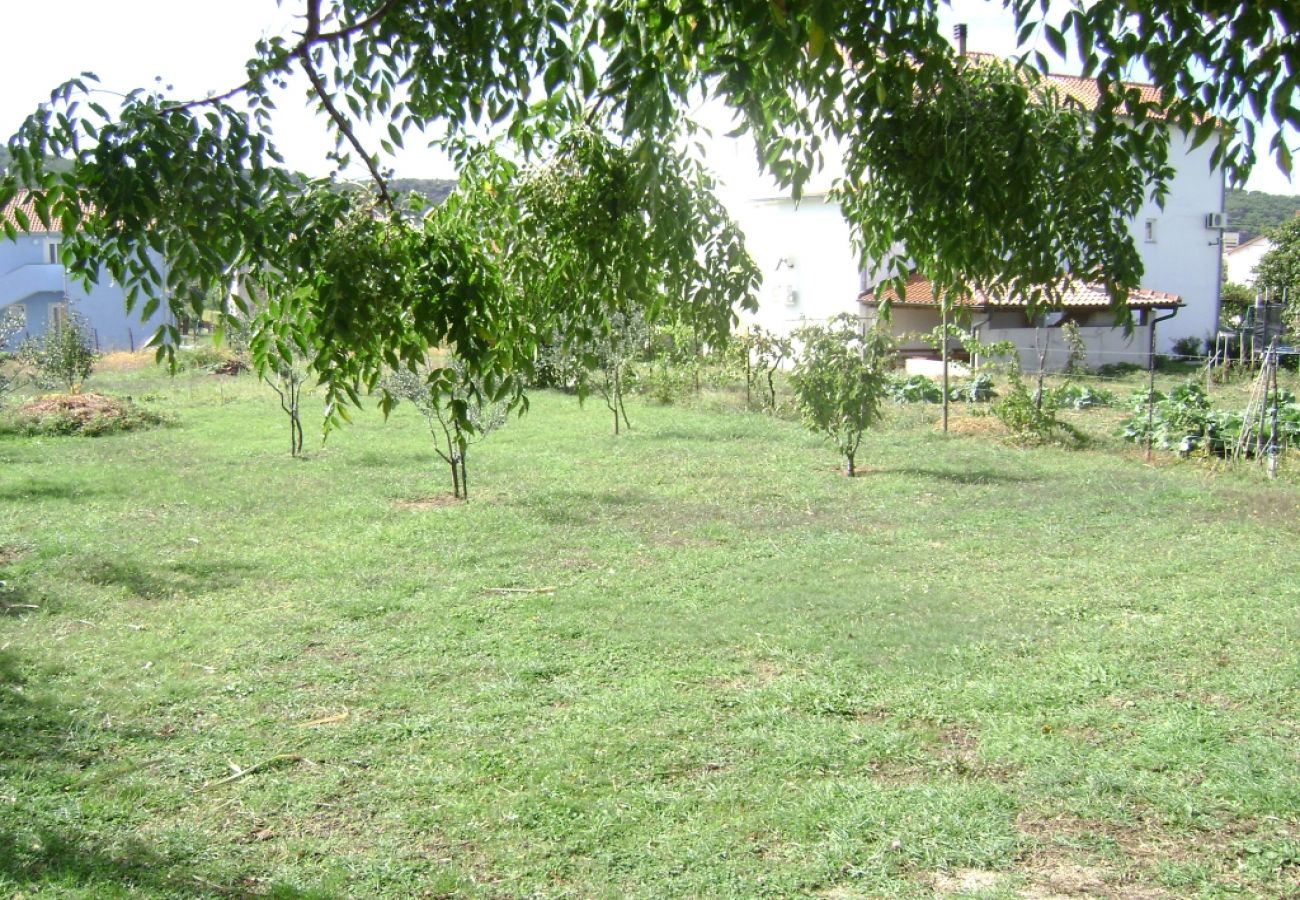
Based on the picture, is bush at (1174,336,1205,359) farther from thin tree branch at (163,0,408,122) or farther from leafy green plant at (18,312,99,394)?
thin tree branch at (163,0,408,122)

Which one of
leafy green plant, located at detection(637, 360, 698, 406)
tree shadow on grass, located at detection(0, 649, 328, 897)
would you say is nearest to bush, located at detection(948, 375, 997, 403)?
leafy green plant, located at detection(637, 360, 698, 406)

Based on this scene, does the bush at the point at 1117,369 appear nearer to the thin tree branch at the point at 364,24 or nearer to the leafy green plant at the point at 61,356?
the leafy green plant at the point at 61,356

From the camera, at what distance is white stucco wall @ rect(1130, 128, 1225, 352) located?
31984mm

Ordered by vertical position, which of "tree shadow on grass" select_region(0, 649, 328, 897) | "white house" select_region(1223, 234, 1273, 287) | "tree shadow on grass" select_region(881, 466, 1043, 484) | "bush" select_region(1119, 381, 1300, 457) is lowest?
"tree shadow on grass" select_region(0, 649, 328, 897)

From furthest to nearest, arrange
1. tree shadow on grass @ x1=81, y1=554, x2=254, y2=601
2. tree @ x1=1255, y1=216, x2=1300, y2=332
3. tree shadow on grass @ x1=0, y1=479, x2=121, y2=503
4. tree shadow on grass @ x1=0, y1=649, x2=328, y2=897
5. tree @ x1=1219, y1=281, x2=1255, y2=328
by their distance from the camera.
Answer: tree @ x1=1255, y1=216, x2=1300, y2=332
tree @ x1=1219, y1=281, x2=1255, y2=328
tree shadow on grass @ x1=0, y1=479, x2=121, y2=503
tree shadow on grass @ x1=81, y1=554, x2=254, y2=601
tree shadow on grass @ x1=0, y1=649, x2=328, y2=897

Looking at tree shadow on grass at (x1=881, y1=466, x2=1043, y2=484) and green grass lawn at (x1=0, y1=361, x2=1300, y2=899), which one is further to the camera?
tree shadow on grass at (x1=881, y1=466, x2=1043, y2=484)

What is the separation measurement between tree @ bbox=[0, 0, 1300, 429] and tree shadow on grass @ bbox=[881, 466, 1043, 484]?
9075 millimetres

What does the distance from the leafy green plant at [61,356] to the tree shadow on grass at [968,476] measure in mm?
15151

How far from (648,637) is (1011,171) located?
14.8 feet

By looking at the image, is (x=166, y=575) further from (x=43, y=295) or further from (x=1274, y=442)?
(x=43, y=295)

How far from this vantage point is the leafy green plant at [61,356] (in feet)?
66.5

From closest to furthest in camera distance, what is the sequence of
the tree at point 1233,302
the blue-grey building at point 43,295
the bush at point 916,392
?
1. the bush at point 916,392
2. the tree at point 1233,302
3. the blue-grey building at point 43,295

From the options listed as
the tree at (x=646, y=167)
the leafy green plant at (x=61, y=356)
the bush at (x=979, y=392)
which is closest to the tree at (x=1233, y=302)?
the bush at (x=979, y=392)

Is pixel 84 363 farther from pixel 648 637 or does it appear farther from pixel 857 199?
pixel 857 199
